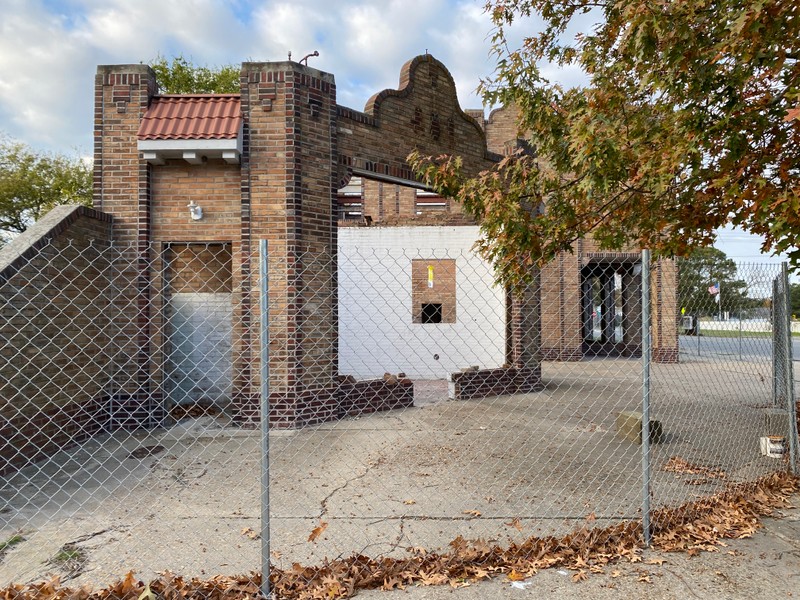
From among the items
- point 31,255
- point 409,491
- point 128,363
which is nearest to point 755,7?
point 409,491

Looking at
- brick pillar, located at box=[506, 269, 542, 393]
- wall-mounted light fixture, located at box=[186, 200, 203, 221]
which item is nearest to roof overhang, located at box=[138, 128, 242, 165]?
wall-mounted light fixture, located at box=[186, 200, 203, 221]

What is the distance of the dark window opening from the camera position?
49.3 feet

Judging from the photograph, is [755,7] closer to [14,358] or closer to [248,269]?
[248,269]

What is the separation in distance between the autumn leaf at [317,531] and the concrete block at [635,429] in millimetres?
4821

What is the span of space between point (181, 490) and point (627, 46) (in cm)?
612

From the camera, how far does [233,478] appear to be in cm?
579

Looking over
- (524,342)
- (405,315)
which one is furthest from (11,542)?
(405,315)

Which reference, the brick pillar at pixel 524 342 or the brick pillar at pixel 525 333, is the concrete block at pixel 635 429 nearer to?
the brick pillar at pixel 524 342

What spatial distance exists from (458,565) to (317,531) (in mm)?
1117

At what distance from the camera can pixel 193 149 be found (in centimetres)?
805

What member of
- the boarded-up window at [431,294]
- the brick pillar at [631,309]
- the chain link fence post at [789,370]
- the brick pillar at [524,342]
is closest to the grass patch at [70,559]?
the chain link fence post at [789,370]

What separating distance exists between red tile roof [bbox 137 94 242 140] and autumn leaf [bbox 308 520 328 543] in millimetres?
5964

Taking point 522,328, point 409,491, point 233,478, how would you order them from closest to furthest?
1. point 409,491
2. point 233,478
3. point 522,328

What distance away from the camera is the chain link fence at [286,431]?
13.5 ft
